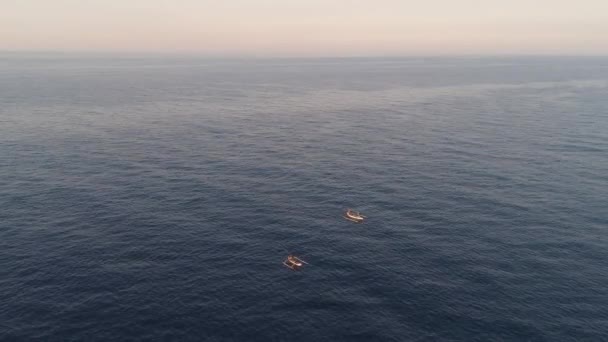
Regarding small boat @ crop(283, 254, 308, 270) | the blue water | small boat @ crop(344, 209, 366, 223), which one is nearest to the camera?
the blue water

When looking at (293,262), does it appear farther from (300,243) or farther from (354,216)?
(354,216)

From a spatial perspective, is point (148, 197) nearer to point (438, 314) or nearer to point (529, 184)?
point (438, 314)

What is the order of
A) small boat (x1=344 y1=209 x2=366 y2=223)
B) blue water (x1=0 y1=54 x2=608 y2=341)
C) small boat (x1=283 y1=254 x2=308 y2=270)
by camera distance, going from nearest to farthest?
blue water (x1=0 y1=54 x2=608 y2=341), small boat (x1=283 y1=254 x2=308 y2=270), small boat (x1=344 y1=209 x2=366 y2=223)

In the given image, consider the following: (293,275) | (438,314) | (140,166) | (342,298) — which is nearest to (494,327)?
(438,314)

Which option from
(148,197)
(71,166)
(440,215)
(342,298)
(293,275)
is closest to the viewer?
(342,298)

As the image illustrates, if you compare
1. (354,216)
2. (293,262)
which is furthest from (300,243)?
(354,216)

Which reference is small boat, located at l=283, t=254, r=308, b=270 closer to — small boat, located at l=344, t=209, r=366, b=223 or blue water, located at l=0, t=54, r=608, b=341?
blue water, located at l=0, t=54, r=608, b=341

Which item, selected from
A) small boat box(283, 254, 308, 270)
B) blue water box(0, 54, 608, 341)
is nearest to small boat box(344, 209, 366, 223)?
blue water box(0, 54, 608, 341)

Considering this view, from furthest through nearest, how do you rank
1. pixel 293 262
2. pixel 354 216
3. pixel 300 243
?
1. pixel 354 216
2. pixel 300 243
3. pixel 293 262
